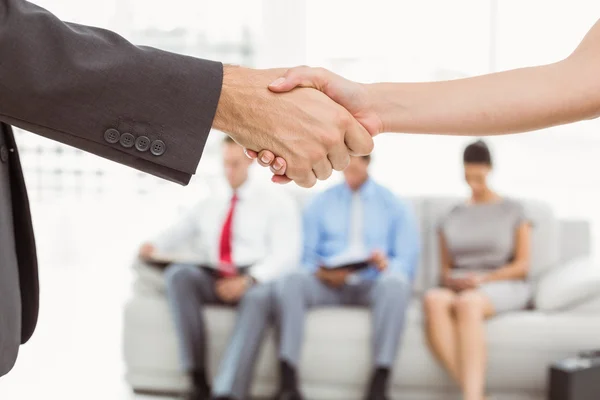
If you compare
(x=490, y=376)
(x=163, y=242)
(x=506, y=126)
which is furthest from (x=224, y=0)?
(x=506, y=126)

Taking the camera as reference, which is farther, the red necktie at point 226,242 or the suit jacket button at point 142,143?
the red necktie at point 226,242

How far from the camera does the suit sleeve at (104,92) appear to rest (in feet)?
3.06

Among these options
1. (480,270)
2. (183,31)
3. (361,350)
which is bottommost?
(361,350)

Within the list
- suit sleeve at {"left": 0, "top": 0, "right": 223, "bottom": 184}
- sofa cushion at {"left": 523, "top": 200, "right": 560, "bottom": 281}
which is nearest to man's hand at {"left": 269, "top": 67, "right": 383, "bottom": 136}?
suit sleeve at {"left": 0, "top": 0, "right": 223, "bottom": 184}

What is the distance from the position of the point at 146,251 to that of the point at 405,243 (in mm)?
1303

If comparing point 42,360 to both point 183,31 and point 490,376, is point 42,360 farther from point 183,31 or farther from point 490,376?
point 183,31

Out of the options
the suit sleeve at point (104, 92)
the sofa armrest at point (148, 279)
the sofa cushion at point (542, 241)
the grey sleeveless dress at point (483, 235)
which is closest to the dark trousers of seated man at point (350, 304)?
the grey sleeveless dress at point (483, 235)

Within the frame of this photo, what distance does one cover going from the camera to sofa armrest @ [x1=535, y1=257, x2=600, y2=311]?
322 centimetres

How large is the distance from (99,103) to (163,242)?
2783 millimetres

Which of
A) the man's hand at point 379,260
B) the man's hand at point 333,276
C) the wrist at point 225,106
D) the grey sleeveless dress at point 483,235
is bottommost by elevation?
the man's hand at point 333,276

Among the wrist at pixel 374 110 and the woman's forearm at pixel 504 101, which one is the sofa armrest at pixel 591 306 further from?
the wrist at pixel 374 110

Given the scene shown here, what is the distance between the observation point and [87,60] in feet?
3.23

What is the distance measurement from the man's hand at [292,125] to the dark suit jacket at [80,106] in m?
0.18

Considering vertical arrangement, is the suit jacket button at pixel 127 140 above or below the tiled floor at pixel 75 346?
above
